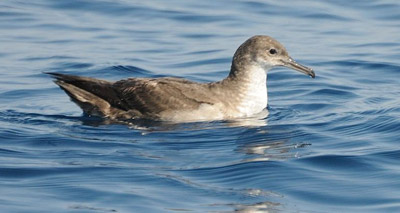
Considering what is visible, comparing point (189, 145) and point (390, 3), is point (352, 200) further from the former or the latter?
point (390, 3)

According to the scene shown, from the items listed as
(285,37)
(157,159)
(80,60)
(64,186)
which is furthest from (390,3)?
(64,186)

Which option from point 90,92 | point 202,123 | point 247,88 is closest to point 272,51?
point 247,88

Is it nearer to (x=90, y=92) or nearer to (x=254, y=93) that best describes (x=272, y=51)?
(x=254, y=93)

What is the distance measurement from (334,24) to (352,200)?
9.33m

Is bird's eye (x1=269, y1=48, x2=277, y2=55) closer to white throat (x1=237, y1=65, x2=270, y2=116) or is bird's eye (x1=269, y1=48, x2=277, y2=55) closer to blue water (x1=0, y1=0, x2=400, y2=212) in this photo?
white throat (x1=237, y1=65, x2=270, y2=116)

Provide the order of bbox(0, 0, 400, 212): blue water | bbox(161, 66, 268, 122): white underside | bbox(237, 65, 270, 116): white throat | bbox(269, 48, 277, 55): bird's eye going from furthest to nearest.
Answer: bbox(269, 48, 277, 55): bird's eye < bbox(237, 65, 270, 116): white throat < bbox(161, 66, 268, 122): white underside < bbox(0, 0, 400, 212): blue water

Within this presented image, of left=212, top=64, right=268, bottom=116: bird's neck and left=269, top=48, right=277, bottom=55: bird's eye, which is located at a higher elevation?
left=269, top=48, right=277, bottom=55: bird's eye

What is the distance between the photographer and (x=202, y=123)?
11.4m

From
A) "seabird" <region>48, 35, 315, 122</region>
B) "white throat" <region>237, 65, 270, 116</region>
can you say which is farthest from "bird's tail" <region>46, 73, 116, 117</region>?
"white throat" <region>237, 65, 270, 116</region>

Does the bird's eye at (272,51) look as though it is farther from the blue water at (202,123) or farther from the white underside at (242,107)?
the blue water at (202,123)

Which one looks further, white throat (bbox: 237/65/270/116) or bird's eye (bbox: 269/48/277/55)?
bird's eye (bbox: 269/48/277/55)

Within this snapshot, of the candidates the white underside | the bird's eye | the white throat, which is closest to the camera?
the white underside


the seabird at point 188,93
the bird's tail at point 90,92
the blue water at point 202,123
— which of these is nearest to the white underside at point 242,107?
the seabird at point 188,93

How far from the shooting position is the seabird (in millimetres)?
11562
